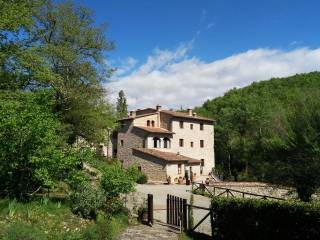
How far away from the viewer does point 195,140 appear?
56.0 m

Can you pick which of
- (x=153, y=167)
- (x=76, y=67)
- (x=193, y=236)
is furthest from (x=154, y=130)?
(x=193, y=236)

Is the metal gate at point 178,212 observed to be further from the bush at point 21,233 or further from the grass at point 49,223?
the bush at point 21,233

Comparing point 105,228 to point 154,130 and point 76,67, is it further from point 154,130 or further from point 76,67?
point 154,130

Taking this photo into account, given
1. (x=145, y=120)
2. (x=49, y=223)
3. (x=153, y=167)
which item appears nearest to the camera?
(x=49, y=223)

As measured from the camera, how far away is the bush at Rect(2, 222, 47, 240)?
11047 millimetres

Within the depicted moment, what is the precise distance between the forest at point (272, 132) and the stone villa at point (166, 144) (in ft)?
16.0

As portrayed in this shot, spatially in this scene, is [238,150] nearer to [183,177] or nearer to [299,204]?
[183,177]

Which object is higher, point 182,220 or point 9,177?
point 9,177

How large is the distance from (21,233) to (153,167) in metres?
34.2

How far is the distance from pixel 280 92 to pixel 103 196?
6762cm

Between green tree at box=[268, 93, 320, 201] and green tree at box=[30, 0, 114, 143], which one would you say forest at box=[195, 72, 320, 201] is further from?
green tree at box=[30, 0, 114, 143]

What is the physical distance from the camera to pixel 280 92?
78.1 metres

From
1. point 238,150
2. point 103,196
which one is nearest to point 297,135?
point 103,196

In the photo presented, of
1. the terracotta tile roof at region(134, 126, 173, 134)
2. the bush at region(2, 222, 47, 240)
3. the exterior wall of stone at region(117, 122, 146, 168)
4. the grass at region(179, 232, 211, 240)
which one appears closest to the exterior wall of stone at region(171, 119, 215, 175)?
the terracotta tile roof at region(134, 126, 173, 134)
